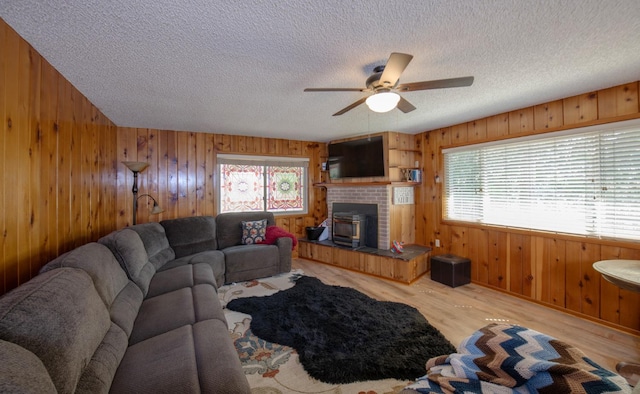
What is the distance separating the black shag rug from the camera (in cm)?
194

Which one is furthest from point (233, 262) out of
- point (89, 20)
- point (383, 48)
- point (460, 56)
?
point (460, 56)

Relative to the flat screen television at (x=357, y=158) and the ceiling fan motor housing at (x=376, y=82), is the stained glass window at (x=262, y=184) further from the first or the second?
the ceiling fan motor housing at (x=376, y=82)

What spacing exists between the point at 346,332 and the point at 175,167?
3.66m

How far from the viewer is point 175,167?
423 cm

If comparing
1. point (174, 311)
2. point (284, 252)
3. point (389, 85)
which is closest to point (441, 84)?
point (389, 85)

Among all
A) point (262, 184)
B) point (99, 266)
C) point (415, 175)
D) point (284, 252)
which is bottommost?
point (284, 252)

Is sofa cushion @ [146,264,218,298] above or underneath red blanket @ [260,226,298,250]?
underneath

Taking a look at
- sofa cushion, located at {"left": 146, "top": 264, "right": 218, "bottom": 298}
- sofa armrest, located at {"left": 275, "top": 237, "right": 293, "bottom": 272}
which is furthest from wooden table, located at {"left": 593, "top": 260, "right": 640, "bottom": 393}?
sofa armrest, located at {"left": 275, "top": 237, "right": 293, "bottom": 272}

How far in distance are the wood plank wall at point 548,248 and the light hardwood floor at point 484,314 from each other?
16cm

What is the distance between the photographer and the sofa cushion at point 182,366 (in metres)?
1.14

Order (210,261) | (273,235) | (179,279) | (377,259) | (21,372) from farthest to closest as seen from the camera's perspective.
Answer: (273,235) → (377,259) → (210,261) → (179,279) → (21,372)

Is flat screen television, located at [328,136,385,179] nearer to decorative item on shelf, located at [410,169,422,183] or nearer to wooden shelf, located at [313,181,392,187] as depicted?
wooden shelf, located at [313,181,392,187]

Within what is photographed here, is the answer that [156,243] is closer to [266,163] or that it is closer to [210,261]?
[210,261]

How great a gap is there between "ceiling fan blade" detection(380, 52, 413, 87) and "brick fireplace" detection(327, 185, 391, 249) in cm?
261
